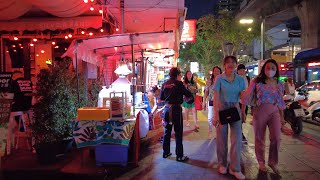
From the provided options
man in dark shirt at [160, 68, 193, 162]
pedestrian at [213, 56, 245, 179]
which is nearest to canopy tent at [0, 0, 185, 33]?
man in dark shirt at [160, 68, 193, 162]

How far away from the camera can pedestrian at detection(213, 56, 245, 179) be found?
544cm

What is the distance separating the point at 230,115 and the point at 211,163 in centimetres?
141

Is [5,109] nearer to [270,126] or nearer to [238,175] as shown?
[238,175]

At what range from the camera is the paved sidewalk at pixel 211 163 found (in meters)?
5.62

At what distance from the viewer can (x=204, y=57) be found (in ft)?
159

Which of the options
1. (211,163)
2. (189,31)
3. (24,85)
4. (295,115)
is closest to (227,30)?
(189,31)

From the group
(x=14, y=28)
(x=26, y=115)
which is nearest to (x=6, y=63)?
(x=14, y=28)

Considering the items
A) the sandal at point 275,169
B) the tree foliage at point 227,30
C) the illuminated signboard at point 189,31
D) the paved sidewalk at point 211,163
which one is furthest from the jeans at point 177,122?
the tree foliage at point 227,30

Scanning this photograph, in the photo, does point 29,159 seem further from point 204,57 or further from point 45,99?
point 204,57

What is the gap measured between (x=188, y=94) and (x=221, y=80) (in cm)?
122

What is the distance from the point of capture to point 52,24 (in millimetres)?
11234

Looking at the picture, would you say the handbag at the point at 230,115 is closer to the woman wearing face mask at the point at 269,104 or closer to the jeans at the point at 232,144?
Result: the jeans at the point at 232,144

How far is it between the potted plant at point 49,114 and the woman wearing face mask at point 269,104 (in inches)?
143

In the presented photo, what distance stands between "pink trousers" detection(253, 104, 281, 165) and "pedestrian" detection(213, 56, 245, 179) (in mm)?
472
